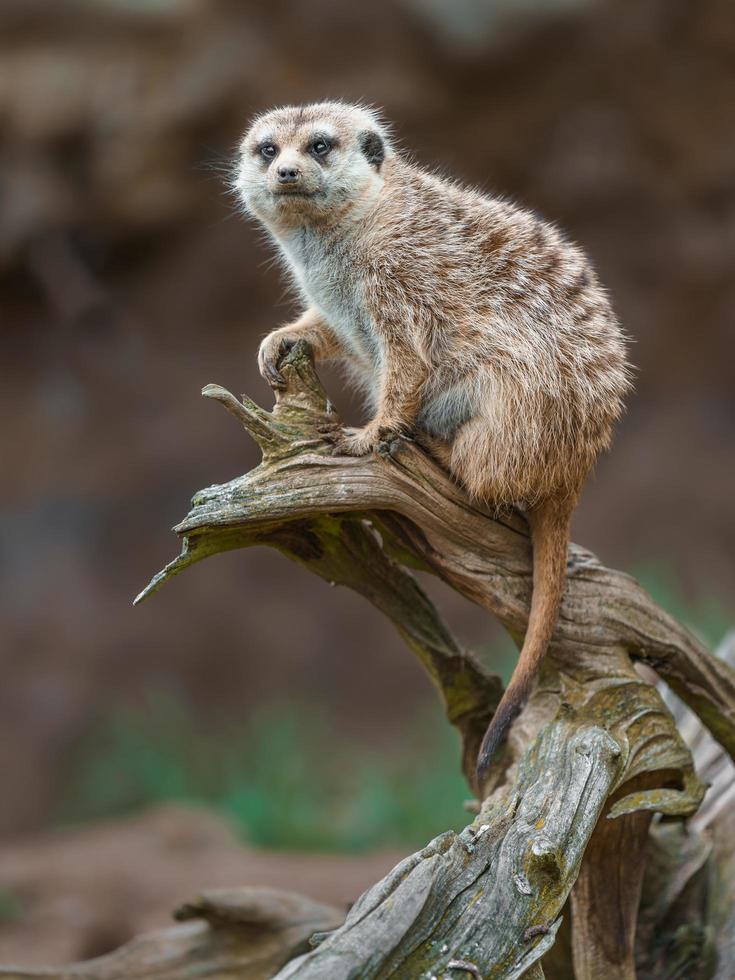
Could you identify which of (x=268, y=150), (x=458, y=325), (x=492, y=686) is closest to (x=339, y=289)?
(x=458, y=325)

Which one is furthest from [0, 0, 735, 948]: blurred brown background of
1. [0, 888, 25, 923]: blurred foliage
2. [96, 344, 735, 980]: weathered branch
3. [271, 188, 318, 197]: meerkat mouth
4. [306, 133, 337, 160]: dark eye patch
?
[96, 344, 735, 980]: weathered branch

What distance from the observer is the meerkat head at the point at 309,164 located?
2.98m

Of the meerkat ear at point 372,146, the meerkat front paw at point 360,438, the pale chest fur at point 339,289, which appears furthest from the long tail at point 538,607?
the meerkat ear at point 372,146

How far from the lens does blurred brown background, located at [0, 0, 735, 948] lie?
6094mm

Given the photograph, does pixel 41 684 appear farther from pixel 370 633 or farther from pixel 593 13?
pixel 593 13

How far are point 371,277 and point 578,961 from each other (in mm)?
1878

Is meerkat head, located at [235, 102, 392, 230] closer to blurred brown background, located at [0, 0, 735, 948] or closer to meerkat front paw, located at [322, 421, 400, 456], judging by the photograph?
meerkat front paw, located at [322, 421, 400, 456]

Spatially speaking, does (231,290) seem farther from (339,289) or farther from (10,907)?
(339,289)

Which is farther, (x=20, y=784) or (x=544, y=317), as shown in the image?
(x=20, y=784)

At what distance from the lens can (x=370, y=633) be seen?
23.5 ft

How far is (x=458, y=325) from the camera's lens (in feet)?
9.43

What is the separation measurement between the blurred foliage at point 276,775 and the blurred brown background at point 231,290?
24 cm

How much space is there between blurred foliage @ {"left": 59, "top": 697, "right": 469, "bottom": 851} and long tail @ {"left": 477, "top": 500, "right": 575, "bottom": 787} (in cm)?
320

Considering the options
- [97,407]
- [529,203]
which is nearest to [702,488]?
[529,203]
